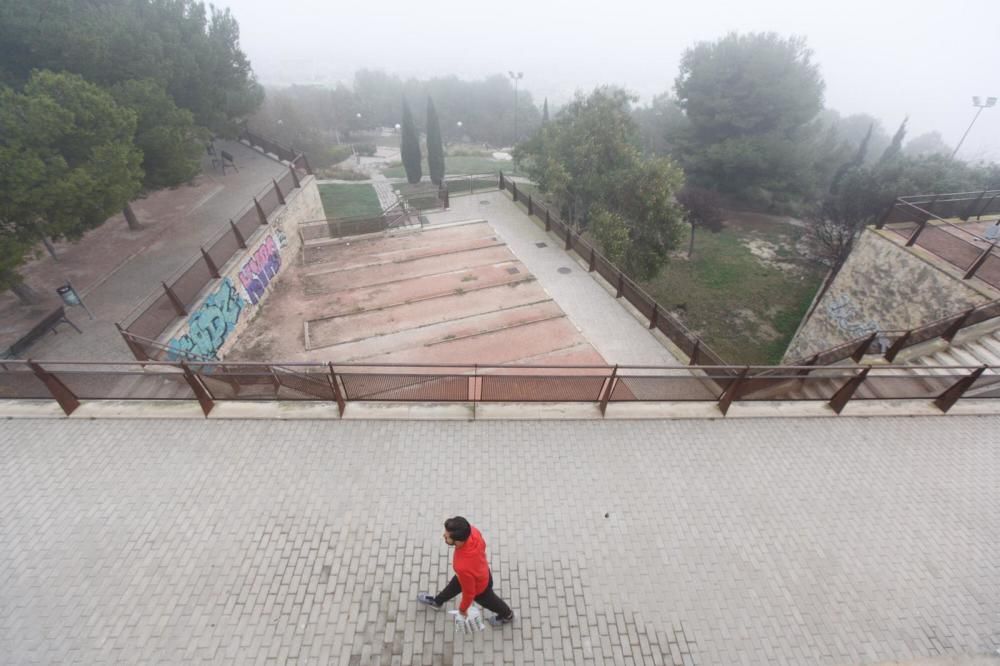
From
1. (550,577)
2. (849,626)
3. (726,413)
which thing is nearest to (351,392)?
(550,577)

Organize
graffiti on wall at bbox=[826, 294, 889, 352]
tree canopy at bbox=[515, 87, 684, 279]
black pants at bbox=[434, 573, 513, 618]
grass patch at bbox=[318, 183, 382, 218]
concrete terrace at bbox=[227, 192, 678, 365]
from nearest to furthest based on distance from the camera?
black pants at bbox=[434, 573, 513, 618]
concrete terrace at bbox=[227, 192, 678, 365]
graffiti on wall at bbox=[826, 294, 889, 352]
tree canopy at bbox=[515, 87, 684, 279]
grass patch at bbox=[318, 183, 382, 218]

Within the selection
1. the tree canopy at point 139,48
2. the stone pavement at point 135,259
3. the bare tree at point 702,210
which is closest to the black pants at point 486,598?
the stone pavement at point 135,259

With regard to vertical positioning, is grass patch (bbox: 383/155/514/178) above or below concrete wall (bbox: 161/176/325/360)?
below

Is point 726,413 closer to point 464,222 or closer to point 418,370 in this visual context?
point 418,370

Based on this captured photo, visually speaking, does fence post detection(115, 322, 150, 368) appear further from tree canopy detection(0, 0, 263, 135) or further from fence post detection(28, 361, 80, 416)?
tree canopy detection(0, 0, 263, 135)

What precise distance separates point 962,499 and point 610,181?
540 inches

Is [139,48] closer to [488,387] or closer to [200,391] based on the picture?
[200,391]

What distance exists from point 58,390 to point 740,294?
2542 centimetres

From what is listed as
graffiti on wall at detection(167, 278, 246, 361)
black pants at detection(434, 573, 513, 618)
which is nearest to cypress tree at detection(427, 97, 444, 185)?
graffiti on wall at detection(167, 278, 246, 361)

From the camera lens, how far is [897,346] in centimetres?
900

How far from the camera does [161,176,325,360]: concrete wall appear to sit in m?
10.5

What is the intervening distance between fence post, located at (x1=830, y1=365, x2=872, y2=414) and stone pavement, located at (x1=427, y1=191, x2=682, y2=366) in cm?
416

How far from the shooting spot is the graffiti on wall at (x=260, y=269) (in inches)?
507

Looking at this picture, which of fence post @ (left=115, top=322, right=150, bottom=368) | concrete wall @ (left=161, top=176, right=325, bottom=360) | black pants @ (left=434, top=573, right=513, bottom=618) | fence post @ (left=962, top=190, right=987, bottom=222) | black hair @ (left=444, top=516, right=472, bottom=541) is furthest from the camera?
fence post @ (left=962, top=190, right=987, bottom=222)
